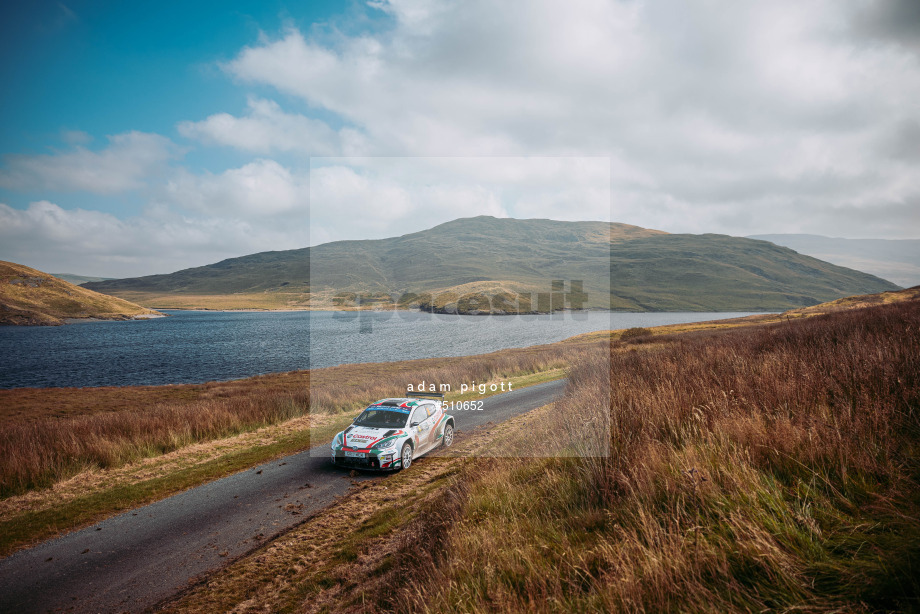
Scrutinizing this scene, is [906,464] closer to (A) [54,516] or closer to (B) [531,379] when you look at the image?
(A) [54,516]

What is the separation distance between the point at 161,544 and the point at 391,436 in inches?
254

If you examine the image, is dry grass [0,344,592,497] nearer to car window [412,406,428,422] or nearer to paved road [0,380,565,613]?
paved road [0,380,565,613]

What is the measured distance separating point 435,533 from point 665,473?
159 inches

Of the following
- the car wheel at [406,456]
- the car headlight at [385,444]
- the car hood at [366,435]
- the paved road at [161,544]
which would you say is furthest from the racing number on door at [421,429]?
the paved road at [161,544]

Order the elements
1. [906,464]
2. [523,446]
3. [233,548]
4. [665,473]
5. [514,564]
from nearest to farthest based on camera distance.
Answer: [906,464]
[514,564]
[665,473]
[233,548]
[523,446]

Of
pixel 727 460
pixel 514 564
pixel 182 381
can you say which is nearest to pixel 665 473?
pixel 727 460

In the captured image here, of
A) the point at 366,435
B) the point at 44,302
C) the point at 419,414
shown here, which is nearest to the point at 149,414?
the point at 366,435

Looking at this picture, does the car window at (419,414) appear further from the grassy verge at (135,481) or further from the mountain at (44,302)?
the mountain at (44,302)

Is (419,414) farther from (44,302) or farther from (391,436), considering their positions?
(44,302)

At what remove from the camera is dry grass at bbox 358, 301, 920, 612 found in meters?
3.21

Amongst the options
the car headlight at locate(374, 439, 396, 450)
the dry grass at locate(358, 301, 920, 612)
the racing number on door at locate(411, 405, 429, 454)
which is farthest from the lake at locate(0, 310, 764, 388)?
the dry grass at locate(358, 301, 920, 612)

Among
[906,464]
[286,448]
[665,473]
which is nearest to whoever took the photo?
[906,464]

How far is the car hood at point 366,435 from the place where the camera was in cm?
1358

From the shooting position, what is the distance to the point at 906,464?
404 cm
